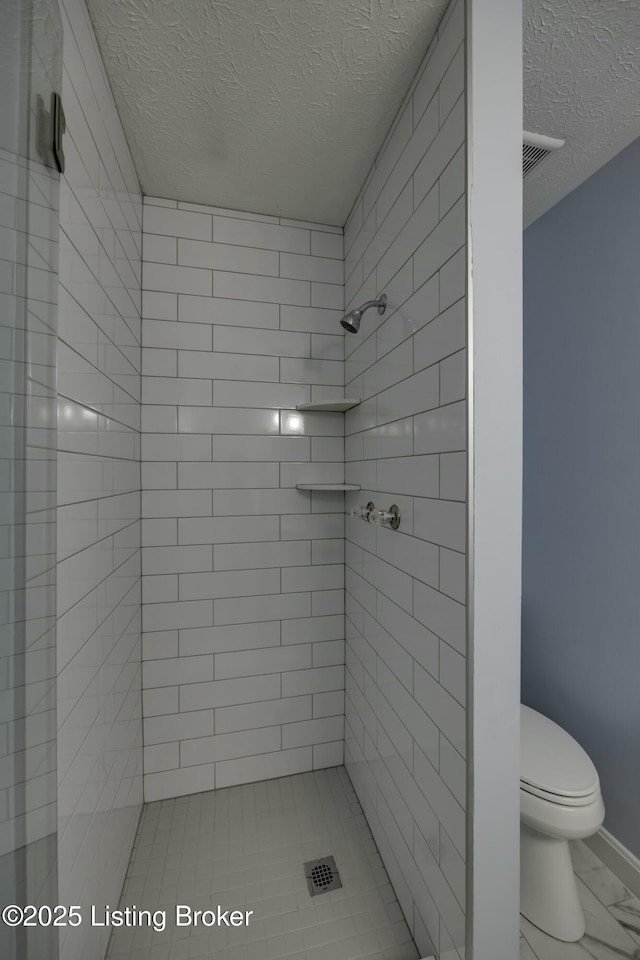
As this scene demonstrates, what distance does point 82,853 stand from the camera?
2.80 ft

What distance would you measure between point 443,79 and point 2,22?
0.89 metres

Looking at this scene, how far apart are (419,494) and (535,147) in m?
1.19

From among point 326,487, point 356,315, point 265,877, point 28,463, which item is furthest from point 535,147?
point 265,877

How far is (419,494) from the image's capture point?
1.02 metres

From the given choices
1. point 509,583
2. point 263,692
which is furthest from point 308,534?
point 509,583

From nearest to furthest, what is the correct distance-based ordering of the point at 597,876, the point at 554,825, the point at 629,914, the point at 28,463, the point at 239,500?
the point at 28,463
the point at 554,825
the point at 629,914
the point at 597,876
the point at 239,500

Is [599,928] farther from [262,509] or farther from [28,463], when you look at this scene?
[28,463]

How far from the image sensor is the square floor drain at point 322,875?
47.3 inches

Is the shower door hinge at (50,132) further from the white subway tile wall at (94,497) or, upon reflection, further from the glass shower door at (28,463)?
the white subway tile wall at (94,497)

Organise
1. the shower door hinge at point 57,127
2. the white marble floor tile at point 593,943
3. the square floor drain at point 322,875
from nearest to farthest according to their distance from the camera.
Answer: the shower door hinge at point 57,127, the white marble floor tile at point 593,943, the square floor drain at point 322,875

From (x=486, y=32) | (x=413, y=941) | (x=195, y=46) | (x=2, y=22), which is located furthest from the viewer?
(x=413, y=941)

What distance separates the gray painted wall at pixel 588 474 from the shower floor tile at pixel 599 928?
14 centimetres

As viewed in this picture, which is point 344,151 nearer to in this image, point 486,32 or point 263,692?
point 486,32

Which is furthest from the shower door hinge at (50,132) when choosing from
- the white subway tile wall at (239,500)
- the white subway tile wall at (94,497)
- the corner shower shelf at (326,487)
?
the corner shower shelf at (326,487)
